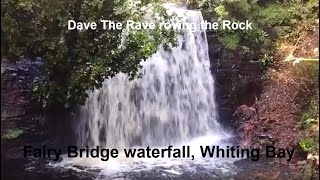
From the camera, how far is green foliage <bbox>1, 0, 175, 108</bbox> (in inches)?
156

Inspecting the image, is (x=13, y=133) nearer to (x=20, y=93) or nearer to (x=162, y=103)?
(x=20, y=93)

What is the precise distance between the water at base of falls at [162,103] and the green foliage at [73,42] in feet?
1.03

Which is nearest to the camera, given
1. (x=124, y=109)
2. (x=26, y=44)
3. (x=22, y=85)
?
(x=26, y=44)

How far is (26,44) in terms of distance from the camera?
13.2ft

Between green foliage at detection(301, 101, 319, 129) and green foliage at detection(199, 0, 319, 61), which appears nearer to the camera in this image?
green foliage at detection(301, 101, 319, 129)

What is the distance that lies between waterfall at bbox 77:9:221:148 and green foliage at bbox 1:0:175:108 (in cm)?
34

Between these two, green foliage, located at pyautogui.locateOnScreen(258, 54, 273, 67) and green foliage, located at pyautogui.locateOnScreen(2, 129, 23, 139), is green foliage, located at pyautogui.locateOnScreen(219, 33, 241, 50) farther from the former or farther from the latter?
green foliage, located at pyautogui.locateOnScreen(2, 129, 23, 139)

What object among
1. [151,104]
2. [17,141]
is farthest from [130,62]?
[17,141]

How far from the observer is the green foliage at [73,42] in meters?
3.96

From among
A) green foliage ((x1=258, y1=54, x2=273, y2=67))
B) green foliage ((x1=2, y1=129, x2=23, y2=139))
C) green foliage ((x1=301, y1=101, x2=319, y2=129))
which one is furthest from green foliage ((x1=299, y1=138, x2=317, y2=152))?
green foliage ((x1=2, y1=129, x2=23, y2=139))

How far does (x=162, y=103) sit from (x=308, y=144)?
5.50 ft

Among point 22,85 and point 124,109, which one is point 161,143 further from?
point 22,85

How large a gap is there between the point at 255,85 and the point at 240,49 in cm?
45

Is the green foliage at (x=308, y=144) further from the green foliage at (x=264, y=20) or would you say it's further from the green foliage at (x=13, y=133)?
the green foliage at (x=13, y=133)
